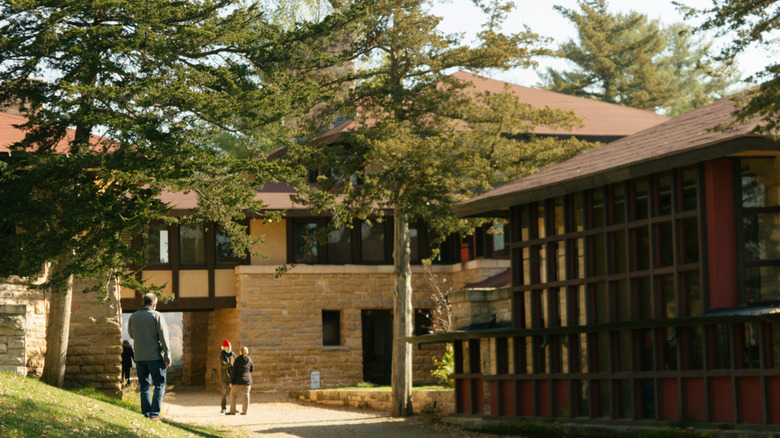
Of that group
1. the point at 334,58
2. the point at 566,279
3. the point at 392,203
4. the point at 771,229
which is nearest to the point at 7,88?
the point at 334,58

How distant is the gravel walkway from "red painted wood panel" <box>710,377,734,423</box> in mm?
5323

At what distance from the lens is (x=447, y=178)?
2209 centimetres

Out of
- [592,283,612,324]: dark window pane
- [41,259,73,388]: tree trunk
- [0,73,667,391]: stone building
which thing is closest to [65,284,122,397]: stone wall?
[41,259,73,388]: tree trunk

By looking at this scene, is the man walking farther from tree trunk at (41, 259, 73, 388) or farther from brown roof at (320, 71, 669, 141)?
brown roof at (320, 71, 669, 141)

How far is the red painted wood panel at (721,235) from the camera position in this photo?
14344mm

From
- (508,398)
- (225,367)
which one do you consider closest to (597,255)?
(508,398)

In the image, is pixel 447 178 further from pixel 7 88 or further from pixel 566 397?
pixel 7 88

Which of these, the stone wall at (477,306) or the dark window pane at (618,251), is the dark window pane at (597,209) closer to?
the dark window pane at (618,251)

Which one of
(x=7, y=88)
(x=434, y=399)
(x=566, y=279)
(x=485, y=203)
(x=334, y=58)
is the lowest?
(x=434, y=399)

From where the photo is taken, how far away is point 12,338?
53.6 ft

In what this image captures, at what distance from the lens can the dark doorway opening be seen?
30953mm

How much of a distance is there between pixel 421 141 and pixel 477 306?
3.88m

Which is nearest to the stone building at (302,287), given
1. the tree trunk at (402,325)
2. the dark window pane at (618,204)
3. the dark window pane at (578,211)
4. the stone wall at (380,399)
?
the stone wall at (380,399)

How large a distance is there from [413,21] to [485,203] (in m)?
6.16
